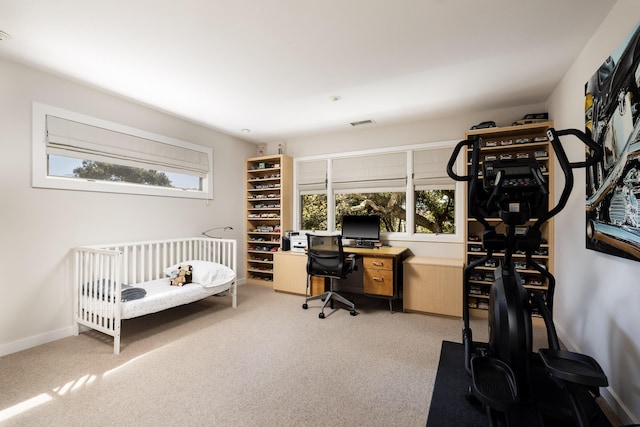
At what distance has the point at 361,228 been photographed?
13.0 ft

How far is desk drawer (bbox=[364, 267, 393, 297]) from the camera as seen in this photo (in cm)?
334

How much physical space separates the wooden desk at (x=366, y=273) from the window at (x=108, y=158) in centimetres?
166

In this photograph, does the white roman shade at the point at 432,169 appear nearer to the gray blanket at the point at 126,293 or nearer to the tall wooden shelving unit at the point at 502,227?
the tall wooden shelving unit at the point at 502,227

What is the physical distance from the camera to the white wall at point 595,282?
1.51m

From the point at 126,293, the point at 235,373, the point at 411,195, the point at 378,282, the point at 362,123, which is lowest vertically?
the point at 235,373

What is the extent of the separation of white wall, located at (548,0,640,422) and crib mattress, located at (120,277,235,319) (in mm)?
3332

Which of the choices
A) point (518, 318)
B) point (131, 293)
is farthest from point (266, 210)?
point (518, 318)

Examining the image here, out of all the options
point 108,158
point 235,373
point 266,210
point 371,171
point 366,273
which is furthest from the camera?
point 266,210

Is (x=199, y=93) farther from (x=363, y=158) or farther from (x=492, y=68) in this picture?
(x=492, y=68)

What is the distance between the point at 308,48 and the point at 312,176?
2.54 m

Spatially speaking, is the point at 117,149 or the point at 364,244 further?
the point at 364,244

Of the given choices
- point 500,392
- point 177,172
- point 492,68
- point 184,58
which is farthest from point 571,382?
point 177,172

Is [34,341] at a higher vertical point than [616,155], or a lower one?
lower

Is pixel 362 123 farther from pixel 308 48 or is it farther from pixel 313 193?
pixel 308 48
